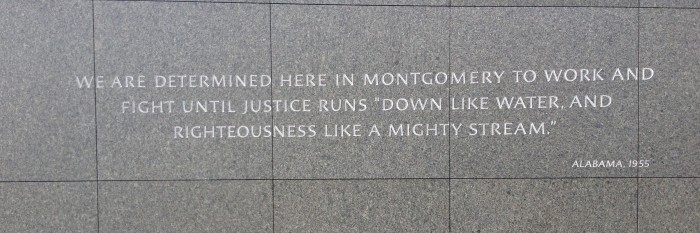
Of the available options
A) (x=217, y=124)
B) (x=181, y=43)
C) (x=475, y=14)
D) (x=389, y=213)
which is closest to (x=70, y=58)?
(x=181, y=43)

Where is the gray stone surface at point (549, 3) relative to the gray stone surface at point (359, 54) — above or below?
above

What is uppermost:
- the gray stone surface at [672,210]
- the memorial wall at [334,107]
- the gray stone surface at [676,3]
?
the gray stone surface at [676,3]

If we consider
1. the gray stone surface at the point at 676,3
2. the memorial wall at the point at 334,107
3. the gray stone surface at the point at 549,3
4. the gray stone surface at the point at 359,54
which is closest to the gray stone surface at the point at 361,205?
the memorial wall at the point at 334,107

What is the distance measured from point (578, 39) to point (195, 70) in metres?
2.91

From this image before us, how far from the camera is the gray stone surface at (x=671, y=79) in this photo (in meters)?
5.24

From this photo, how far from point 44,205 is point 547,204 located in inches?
151

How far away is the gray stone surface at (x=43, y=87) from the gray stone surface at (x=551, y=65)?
2807 millimetres

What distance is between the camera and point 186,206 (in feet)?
17.4

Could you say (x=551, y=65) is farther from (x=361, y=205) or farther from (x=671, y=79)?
(x=361, y=205)

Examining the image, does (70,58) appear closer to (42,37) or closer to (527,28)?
(42,37)

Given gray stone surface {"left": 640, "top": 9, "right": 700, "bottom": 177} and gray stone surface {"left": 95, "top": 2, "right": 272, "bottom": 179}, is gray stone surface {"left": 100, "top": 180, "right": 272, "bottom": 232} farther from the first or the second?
gray stone surface {"left": 640, "top": 9, "right": 700, "bottom": 177}

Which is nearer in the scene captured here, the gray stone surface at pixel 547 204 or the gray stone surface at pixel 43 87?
the gray stone surface at pixel 43 87

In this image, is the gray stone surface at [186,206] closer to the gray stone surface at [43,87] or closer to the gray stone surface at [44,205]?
the gray stone surface at [44,205]

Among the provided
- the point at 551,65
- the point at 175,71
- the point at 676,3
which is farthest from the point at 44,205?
the point at 676,3
